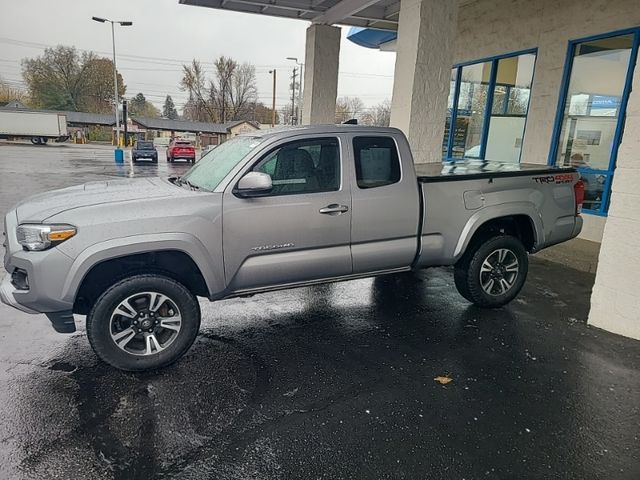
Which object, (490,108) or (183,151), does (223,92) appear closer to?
(183,151)

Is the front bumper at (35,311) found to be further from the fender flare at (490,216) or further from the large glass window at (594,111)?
the large glass window at (594,111)

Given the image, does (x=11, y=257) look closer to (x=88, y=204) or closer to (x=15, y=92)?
(x=88, y=204)

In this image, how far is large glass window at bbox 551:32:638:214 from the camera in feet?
28.4

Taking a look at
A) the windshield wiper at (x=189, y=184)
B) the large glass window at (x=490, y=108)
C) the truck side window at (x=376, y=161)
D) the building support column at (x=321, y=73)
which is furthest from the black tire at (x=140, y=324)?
the building support column at (x=321, y=73)

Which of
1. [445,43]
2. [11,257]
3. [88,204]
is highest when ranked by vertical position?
[445,43]

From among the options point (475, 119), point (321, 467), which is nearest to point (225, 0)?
point (475, 119)

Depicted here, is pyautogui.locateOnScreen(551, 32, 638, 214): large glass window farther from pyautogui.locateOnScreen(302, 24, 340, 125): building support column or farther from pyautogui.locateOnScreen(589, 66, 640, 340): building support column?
pyautogui.locateOnScreen(302, 24, 340, 125): building support column

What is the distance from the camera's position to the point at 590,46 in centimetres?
920

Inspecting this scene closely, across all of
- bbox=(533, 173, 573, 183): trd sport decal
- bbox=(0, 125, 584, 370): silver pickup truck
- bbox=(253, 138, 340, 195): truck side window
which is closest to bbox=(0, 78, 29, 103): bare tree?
bbox=(0, 125, 584, 370): silver pickup truck

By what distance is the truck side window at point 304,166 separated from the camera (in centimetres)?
400

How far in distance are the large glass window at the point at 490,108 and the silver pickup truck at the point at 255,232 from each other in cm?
694

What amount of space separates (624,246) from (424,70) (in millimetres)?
→ 5282

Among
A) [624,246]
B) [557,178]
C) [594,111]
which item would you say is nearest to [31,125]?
[594,111]

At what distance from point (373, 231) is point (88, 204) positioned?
2544 millimetres
